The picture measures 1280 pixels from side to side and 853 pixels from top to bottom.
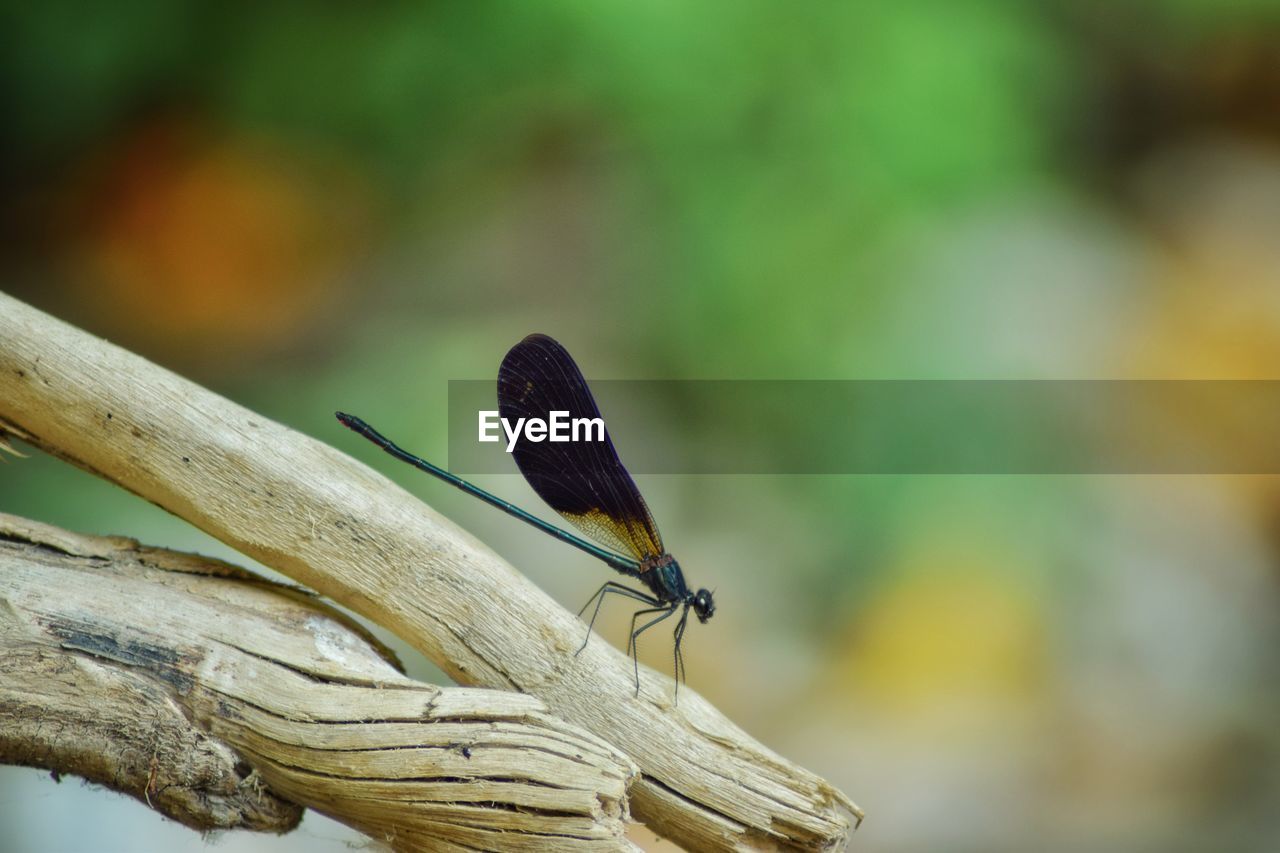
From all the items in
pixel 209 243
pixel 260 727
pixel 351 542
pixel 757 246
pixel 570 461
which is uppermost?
pixel 757 246

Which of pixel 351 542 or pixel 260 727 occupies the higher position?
pixel 351 542

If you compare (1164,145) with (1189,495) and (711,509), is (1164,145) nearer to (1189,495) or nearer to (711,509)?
(1189,495)

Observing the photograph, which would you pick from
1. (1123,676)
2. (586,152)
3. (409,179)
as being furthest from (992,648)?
(409,179)

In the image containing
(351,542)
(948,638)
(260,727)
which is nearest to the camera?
(260,727)

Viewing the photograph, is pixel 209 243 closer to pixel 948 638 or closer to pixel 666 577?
pixel 666 577

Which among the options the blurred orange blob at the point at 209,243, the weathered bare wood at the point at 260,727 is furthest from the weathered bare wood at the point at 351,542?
the blurred orange blob at the point at 209,243

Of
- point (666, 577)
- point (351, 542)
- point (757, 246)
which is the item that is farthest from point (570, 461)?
point (757, 246)

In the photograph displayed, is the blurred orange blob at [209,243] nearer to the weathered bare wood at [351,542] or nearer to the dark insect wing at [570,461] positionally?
the weathered bare wood at [351,542]
